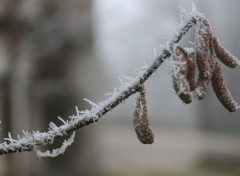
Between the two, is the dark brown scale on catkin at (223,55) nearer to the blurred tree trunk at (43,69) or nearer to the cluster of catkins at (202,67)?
the cluster of catkins at (202,67)

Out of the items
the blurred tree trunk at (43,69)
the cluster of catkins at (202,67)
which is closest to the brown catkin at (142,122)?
the cluster of catkins at (202,67)

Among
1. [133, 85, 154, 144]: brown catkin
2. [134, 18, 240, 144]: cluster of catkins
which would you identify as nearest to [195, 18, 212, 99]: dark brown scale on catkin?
[134, 18, 240, 144]: cluster of catkins

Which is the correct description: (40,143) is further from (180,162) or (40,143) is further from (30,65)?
(180,162)

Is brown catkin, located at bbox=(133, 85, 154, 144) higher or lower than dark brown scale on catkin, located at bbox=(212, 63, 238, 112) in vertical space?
lower

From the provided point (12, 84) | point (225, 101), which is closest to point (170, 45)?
point (225, 101)

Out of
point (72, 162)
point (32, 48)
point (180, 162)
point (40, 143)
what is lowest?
point (40, 143)

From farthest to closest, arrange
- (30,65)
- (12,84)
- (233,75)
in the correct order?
(233,75) < (30,65) < (12,84)

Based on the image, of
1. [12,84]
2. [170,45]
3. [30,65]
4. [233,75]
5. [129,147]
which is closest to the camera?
[170,45]

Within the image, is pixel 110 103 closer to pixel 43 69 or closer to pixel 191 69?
pixel 191 69

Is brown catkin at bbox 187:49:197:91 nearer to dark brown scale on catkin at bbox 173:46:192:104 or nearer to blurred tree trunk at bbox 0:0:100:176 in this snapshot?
dark brown scale on catkin at bbox 173:46:192:104
